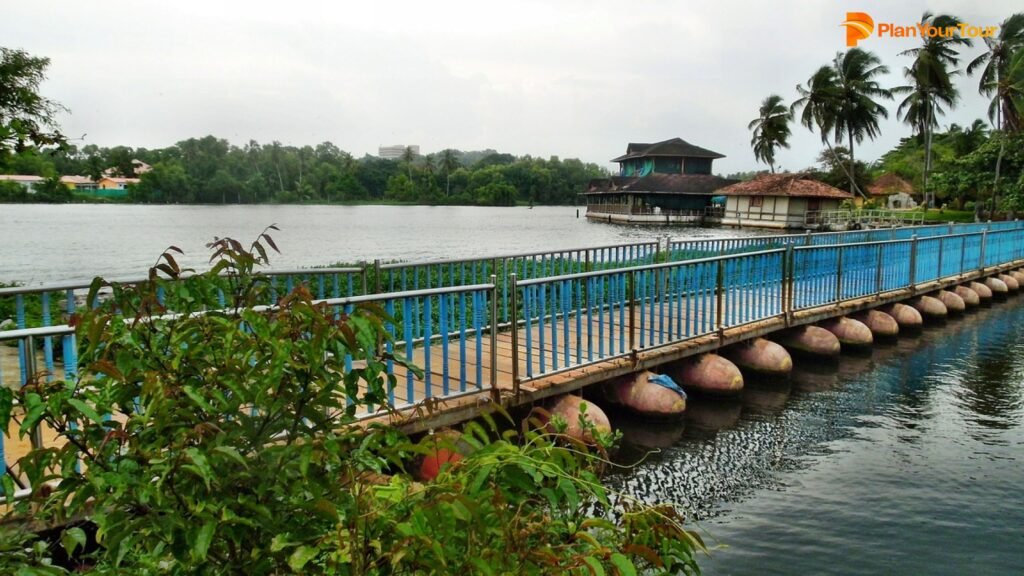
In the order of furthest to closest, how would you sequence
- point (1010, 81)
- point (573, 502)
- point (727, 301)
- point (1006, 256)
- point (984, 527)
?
point (1010, 81)
point (1006, 256)
point (727, 301)
point (984, 527)
point (573, 502)

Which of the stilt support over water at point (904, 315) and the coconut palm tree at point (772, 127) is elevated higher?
the coconut palm tree at point (772, 127)

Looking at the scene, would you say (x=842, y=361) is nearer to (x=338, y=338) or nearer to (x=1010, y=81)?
(x=338, y=338)

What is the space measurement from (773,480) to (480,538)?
6.11 m

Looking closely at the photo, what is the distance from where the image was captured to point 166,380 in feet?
6.37

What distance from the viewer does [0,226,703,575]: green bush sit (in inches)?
69.1

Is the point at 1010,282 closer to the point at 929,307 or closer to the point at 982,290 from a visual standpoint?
the point at 982,290

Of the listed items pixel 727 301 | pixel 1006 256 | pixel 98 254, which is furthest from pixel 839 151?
pixel 727 301

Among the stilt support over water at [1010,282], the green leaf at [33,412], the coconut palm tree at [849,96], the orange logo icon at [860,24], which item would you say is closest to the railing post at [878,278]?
the stilt support over water at [1010,282]

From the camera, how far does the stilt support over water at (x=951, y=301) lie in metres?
→ 16.3

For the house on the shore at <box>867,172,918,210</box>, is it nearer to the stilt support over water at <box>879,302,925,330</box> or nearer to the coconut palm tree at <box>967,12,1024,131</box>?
the coconut palm tree at <box>967,12,1024,131</box>

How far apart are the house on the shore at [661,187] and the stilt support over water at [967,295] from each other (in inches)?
2349

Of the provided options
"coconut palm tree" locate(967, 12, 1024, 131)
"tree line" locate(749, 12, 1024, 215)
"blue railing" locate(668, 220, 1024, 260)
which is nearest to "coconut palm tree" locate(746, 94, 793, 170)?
"tree line" locate(749, 12, 1024, 215)

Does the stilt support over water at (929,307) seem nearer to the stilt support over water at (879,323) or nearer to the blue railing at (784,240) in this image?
the blue railing at (784,240)

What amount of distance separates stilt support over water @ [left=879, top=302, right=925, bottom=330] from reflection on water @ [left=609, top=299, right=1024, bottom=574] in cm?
246
